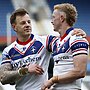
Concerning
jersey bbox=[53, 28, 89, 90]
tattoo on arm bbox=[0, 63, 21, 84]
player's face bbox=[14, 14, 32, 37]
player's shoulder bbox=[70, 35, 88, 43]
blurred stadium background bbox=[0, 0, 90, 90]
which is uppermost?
blurred stadium background bbox=[0, 0, 90, 90]

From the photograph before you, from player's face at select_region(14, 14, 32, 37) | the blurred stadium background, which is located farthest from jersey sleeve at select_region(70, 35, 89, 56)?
the blurred stadium background

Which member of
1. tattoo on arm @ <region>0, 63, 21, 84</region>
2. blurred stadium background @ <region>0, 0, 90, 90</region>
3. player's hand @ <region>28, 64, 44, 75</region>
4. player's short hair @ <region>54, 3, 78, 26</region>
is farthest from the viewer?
blurred stadium background @ <region>0, 0, 90, 90</region>

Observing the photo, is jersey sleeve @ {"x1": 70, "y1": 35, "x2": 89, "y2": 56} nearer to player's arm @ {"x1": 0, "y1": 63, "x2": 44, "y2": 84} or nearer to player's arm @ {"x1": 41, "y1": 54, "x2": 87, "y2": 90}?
player's arm @ {"x1": 41, "y1": 54, "x2": 87, "y2": 90}

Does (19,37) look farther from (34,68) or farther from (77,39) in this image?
(77,39)

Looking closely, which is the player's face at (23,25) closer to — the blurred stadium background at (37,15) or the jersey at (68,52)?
the jersey at (68,52)

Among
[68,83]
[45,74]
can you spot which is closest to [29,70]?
[45,74]

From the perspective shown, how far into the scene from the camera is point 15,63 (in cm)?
340

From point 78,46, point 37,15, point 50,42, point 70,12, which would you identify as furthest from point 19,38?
point 37,15

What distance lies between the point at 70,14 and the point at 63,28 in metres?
0.12

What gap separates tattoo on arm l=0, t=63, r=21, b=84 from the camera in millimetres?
3340

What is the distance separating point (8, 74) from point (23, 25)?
0.44m

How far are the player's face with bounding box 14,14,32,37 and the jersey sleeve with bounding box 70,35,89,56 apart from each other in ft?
2.01

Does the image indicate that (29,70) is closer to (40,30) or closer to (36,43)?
(36,43)

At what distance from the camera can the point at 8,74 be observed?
337cm
